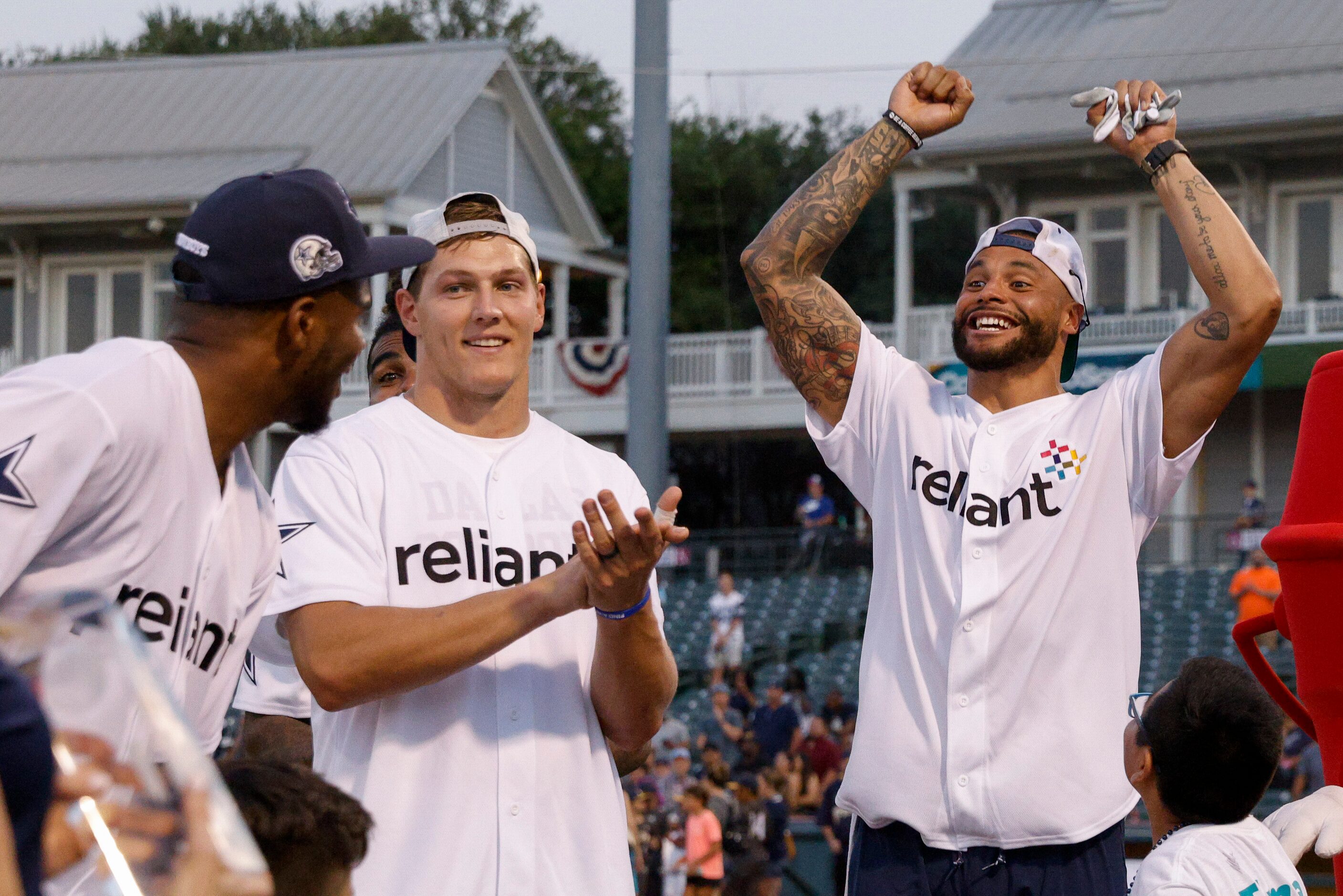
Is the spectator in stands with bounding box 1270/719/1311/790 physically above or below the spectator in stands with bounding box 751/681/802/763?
above

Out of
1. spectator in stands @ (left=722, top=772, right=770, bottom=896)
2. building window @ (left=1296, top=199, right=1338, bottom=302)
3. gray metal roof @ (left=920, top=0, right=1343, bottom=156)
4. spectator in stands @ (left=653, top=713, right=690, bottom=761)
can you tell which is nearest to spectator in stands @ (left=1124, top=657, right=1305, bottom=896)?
spectator in stands @ (left=722, top=772, right=770, bottom=896)

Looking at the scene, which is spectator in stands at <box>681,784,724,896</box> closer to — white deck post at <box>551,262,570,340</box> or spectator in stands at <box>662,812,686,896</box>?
spectator in stands at <box>662,812,686,896</box>

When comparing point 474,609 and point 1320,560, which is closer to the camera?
point 474,609

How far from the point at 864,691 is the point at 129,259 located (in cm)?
2993

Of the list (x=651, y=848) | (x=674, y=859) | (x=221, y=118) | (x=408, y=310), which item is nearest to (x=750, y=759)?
(x=651, y=848)

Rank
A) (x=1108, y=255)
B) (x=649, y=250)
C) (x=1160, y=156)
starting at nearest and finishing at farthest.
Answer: (x=1160, y=156) → (x=649, y=250) → (x=1108, y=255)

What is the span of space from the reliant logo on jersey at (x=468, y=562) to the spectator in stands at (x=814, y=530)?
67.5ft

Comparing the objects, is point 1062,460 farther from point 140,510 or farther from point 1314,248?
point 1314,248

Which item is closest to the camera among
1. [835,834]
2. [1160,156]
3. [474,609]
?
[474,609]

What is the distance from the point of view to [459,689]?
336 centimetres

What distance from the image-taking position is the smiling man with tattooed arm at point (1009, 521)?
12.3 feet

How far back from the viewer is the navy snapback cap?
2.56 meters

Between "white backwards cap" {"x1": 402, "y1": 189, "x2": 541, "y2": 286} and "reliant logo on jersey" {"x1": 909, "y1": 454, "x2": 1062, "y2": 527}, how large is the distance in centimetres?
106

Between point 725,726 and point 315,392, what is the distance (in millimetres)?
13698
